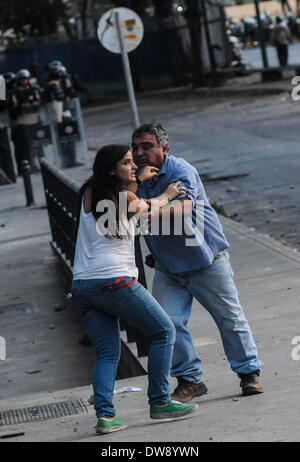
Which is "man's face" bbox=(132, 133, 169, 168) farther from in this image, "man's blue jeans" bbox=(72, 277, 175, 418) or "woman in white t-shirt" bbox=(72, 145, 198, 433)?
"man's blue jeans" bbox=(72, 277, 175, 418)

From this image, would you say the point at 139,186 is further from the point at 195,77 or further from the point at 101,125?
the point at 195,77

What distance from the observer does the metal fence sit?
7.53 m

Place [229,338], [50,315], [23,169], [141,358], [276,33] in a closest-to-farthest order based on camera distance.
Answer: [229,338], [141,358], [50,315], [23,169], [276,33]

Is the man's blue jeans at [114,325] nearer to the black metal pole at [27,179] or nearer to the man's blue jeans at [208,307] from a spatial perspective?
Result: the man's blue jeans at [208,307]

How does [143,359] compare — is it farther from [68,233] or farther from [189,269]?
[68,233]

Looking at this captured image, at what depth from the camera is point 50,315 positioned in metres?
10.9

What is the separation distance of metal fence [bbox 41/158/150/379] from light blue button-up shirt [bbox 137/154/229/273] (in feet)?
4.56

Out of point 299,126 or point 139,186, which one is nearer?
point 139,186

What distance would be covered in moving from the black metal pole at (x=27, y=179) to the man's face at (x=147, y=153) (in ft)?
36.7

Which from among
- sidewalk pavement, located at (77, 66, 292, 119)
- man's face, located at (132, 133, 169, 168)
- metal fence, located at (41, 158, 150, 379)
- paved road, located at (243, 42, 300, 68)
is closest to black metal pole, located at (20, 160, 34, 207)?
metal fence, located at (41, 158, 150, 379)

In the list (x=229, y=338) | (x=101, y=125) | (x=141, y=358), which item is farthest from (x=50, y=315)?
(x=101, y=125)

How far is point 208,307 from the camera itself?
20.3ft

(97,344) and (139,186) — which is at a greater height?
(139,186)

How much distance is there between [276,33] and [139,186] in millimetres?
33491
